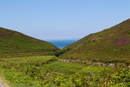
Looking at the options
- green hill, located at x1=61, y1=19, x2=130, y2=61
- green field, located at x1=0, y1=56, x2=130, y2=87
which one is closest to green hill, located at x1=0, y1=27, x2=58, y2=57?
green hill, located at x1=61, y1=19, x2=130, y2=61

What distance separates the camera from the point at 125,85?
13.7 m

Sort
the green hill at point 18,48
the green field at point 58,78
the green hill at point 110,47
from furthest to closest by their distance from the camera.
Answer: the green hill at point 18,48, the green hill at point 110,47, the green field at point 58,78

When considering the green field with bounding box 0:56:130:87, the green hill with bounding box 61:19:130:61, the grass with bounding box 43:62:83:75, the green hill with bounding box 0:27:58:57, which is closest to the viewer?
the green field with bounding box 0:56:130:87

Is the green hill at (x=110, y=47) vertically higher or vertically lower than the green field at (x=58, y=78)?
higher

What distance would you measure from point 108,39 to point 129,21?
16.2 metres

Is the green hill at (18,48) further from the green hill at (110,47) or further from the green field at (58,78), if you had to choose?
the green field at (58,78)

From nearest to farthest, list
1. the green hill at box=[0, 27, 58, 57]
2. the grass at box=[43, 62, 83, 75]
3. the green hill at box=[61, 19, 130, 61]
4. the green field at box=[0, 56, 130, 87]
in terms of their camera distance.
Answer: the green field at box=[0, 56, 130, 87], the grass at box=[43, 62, 83, 75], the green hill at box=[61, 19, 130, 61], the green hill at box=[0, 27, 58, 57]

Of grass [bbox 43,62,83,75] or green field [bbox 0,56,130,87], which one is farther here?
grass [bbox 43,62,83,75]

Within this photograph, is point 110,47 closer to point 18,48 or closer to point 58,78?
point 58,78

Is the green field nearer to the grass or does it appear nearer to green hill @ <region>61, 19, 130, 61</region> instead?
the grass

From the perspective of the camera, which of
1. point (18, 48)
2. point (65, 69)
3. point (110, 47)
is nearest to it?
point (65, 69)

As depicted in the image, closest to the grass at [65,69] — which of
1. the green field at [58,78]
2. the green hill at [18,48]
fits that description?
the green field at [58,78]

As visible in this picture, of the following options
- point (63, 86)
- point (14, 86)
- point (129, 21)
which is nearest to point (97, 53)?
point (129, 21)

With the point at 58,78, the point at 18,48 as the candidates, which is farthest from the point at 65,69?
the point at 18,48
